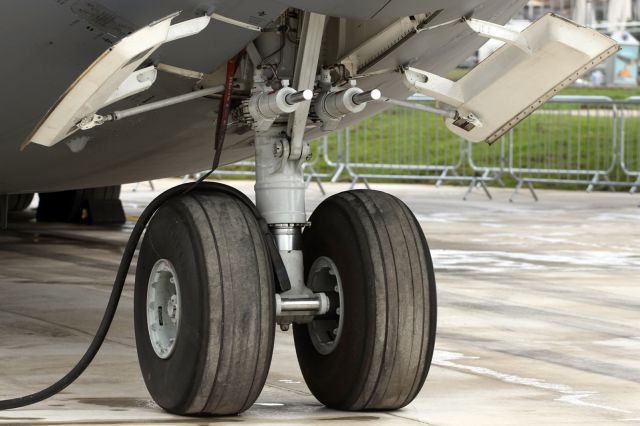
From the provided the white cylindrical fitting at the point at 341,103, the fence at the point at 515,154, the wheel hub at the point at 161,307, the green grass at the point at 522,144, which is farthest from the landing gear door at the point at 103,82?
the green grass at the point at 522,144

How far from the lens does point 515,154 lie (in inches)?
741

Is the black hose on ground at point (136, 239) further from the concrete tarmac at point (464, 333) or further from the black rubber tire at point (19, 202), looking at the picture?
the black rubber tire at point (19, 202)

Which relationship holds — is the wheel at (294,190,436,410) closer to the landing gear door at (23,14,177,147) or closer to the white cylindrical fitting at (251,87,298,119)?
the white cylindrical fitting at (251,87,298,119)

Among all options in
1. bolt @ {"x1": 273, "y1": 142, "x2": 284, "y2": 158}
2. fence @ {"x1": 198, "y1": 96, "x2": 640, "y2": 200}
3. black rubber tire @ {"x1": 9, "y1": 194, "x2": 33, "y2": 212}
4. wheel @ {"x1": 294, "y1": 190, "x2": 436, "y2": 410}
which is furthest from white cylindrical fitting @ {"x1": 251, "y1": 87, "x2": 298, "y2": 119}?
fence @ {"x1": 198, "y1": 96, "x2": 640, "y2": 200}

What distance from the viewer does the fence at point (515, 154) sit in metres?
17.3

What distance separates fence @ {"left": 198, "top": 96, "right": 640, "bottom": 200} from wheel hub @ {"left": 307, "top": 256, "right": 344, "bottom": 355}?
1128 centimetres

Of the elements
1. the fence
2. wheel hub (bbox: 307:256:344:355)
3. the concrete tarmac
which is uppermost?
the fence

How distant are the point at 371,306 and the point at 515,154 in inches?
553

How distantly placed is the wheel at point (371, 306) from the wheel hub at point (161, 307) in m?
0.55

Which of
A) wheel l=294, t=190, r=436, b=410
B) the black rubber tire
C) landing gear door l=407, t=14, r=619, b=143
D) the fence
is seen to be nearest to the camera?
wheel l=294, t=190, r=436, b=410

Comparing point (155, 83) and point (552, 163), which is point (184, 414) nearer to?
point (155, 83)

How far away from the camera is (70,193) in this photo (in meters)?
12.9

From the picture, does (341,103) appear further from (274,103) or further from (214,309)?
(214,309)

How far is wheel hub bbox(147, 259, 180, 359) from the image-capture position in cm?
504
